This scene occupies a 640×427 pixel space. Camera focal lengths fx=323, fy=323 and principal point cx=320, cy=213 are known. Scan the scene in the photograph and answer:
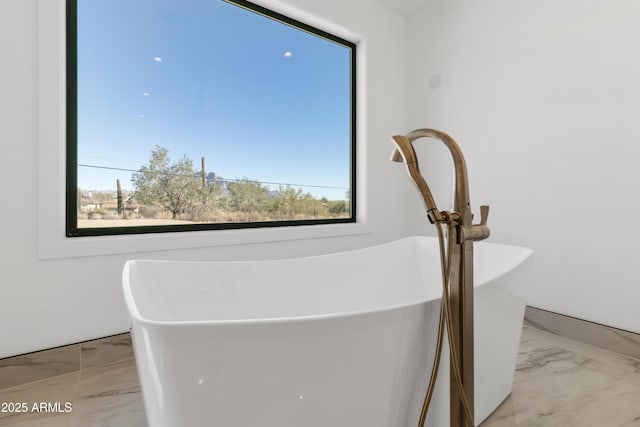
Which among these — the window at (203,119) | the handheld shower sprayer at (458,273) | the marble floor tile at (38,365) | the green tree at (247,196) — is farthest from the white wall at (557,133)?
the marble floor tile at (38,365)

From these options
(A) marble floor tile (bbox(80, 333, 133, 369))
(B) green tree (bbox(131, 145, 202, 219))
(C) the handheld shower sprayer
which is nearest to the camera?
(C) the handheld shower sprayer

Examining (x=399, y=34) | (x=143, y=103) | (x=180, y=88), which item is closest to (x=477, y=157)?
(x=399, y=34)

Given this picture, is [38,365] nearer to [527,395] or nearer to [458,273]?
[458,273]

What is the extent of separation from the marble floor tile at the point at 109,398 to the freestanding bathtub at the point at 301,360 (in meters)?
0.34

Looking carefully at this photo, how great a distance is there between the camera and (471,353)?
79 centimetres

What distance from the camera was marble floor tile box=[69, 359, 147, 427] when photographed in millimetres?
1029

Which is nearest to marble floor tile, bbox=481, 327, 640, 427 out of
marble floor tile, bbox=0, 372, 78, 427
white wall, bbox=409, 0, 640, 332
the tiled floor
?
the tiled floor

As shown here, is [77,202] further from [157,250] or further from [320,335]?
[320,335]

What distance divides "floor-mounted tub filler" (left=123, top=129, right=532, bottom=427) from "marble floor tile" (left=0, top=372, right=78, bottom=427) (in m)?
0.48

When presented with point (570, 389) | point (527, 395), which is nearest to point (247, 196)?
point (527, 395)

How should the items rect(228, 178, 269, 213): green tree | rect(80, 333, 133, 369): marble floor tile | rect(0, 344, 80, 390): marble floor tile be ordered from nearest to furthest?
rect(0, 344, 80, 390): marble floor tile → rect(80, 333, 133, 369): marble floor tile → rect(228, 178, 269, 213): green tree

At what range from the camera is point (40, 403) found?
1.12 metres

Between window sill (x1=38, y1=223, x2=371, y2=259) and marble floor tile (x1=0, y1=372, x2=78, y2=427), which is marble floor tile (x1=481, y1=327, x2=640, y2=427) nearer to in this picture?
window sill (x1=38, y1=223, x2=371, y2=259)

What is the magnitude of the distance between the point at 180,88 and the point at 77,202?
0.76m
